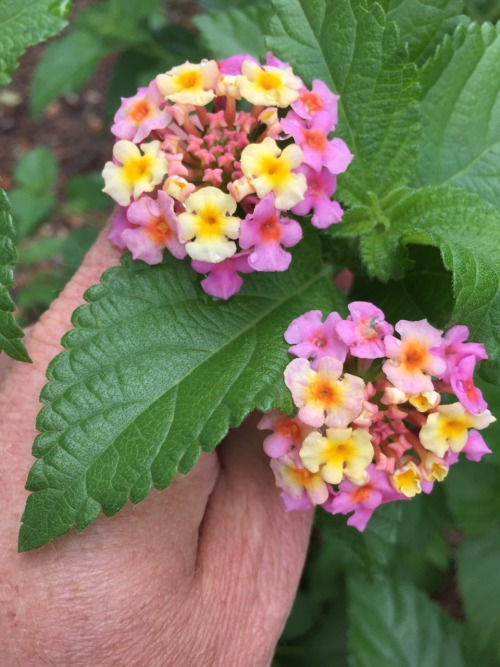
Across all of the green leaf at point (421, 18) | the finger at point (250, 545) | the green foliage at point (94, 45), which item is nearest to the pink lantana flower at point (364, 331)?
the finger at point (250, 545)

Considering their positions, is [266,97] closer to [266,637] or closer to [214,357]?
[214,357]

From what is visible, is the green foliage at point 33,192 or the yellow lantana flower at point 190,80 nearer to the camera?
the yellow lantana flower at point 190,80

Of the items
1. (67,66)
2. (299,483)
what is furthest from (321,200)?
(67,66)

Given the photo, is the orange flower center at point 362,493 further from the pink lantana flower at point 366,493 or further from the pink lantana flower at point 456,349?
the pink lantana flower at point 456,349

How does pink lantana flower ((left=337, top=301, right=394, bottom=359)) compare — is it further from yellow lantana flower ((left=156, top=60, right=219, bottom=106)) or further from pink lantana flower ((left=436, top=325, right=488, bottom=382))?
yellow lantana flower ((left=156, top=60, right=219, bottom=106))

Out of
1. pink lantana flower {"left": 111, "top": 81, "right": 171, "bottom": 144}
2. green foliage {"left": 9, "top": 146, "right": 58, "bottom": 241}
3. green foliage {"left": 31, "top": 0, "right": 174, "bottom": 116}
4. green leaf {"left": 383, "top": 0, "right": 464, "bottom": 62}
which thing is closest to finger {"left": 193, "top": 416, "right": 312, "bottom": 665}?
pink lantana flower {"left": 111, "top": 81, "right": 171, "bottom": 144}

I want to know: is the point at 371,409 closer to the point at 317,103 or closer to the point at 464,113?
the point at 317,103
